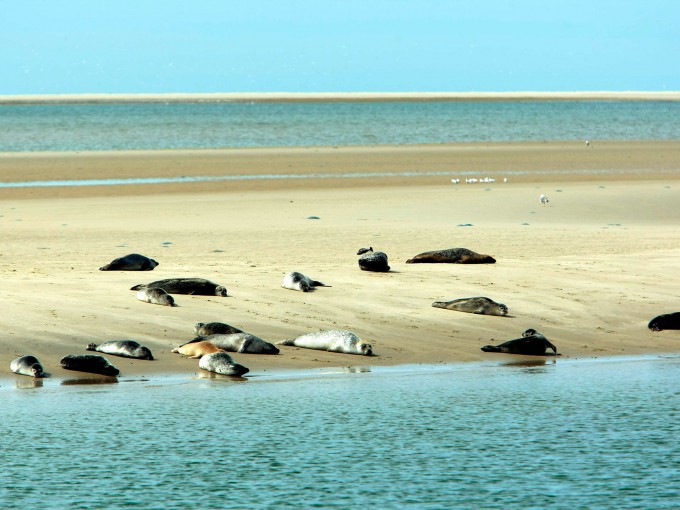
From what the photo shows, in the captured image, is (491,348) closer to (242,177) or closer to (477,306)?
(477,306)

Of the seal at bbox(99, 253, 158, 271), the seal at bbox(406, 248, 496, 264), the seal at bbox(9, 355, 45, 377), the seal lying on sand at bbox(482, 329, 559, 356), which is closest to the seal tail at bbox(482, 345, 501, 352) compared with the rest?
the seal lying on sand at bbox(482, 329, 559, 356)

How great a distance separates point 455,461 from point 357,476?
78 centimetres

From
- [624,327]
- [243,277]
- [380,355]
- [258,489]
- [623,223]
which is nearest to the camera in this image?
[258,489]

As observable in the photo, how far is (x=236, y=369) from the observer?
10.5 metres

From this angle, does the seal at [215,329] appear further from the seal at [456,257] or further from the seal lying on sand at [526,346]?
the seal at [456,257]

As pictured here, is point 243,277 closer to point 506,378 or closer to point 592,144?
point 506,378

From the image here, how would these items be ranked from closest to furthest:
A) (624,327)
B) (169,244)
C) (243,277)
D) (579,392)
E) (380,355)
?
(579,392) → (380,355) → (624,327) → (243,277) → (169,244)

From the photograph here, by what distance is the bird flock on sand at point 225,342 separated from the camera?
10352 millimetres

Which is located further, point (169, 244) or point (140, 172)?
point (140, 172)

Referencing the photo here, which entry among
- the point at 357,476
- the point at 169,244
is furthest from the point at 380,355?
the point at 169,244

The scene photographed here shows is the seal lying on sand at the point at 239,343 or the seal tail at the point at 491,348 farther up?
the seal tail at the point at 491,348

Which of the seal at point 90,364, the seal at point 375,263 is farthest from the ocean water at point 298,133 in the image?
the seal at point 90,364

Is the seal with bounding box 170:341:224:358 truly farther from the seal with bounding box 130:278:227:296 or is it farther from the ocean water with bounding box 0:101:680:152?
the ocean water with bounding box 0:101:680:152

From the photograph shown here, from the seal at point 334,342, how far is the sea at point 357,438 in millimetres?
246
